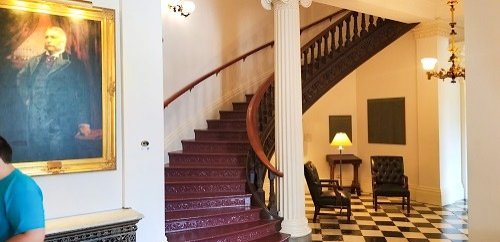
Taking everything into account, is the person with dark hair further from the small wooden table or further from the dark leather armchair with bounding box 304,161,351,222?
the small wooden table

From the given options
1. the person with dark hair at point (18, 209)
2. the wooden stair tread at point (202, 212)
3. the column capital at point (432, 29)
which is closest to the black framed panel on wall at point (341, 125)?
the column capital at point (432, 29)

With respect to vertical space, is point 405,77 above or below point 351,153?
above

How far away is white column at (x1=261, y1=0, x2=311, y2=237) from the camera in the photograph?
490 centimetres

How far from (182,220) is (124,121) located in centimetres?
170

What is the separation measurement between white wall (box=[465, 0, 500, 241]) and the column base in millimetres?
2663

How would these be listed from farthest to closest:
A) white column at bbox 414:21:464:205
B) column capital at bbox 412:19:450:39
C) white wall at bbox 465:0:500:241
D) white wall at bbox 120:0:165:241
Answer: white column at bbox 414:21:464:205
column capital at bbox 412:19:450:39
white wall at bbox 120:0:165:241
white wall at bbox 465:0:500:241

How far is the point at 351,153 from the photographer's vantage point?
29.7 ft

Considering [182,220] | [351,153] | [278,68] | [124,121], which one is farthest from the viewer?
[351,153]

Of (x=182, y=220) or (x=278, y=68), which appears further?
(x=278, y=68)

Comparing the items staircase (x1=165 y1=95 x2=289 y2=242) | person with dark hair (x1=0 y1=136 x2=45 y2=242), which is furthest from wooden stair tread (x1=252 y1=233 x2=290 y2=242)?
person with dark hair (x1=0 y1=136 x2=45 y2=242)

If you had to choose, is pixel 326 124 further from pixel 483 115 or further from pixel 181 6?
pixel 483 115

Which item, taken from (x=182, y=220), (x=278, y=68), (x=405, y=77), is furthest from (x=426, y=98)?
(x=182, y=220)

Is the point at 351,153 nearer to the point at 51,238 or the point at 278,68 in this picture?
the point at 278,68

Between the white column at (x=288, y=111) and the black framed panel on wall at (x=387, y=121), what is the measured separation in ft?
13.1
